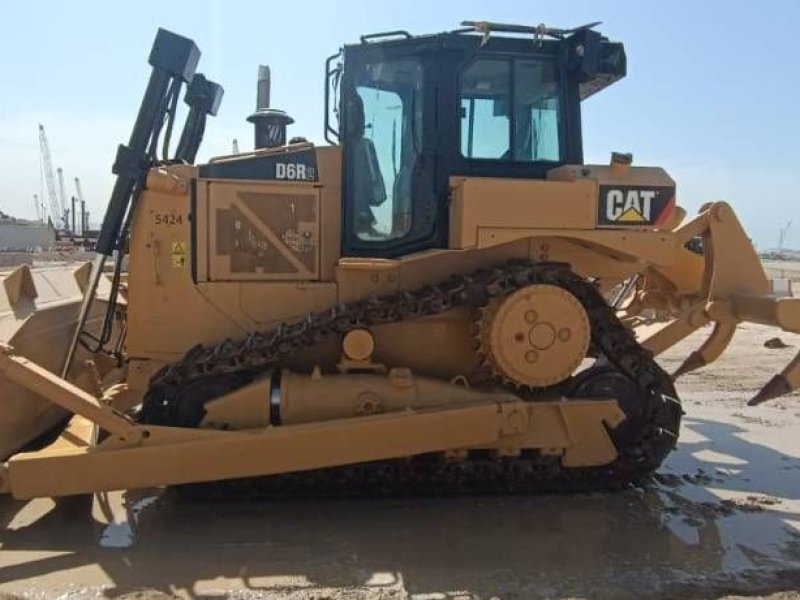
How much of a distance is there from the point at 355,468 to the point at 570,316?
181cm

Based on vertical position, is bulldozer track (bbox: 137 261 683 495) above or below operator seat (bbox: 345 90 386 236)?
below

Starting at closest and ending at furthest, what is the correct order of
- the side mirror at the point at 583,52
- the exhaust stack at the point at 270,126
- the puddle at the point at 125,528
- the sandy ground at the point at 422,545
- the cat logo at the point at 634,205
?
the sandy ground at the point at 422,545 → the puddle at the point at 125,528 → the cat logo at the point at 634,205 → the side mirror at the point at 583,52 → the exhaust stack at the point at 270,126

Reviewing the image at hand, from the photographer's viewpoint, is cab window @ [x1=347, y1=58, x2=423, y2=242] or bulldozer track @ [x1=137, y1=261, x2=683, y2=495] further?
cab window @ [x1=347, y1=58, x2=423, y2=242]

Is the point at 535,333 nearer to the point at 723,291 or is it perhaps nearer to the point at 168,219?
the point at 723,291

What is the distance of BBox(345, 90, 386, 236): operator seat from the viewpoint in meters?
5.32

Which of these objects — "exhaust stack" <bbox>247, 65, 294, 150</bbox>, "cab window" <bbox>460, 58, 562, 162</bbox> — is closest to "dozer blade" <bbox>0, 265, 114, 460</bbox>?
"exhaust stack" <bbox>247, 65, 294, 150</bbox>

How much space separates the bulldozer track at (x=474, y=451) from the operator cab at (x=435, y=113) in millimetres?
543

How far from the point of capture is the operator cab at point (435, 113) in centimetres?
531

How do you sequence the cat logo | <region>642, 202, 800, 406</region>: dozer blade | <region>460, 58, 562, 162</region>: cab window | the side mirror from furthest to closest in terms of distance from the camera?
<region>642, 202, 800, 406</region>: dozer blade < <region>460, 58, 562, 162</region>: cab window < the side mirror < the cat logo

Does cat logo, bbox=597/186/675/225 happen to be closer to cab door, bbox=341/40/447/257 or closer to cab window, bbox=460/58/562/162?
cab window, bbox=460/58/562/162

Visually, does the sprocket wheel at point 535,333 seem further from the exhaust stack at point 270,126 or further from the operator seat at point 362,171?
the exhaust stack at point 270,126

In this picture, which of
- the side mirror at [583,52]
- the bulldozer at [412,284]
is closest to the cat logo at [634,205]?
the bulldozer at [412,284]

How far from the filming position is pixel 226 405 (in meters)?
4.93

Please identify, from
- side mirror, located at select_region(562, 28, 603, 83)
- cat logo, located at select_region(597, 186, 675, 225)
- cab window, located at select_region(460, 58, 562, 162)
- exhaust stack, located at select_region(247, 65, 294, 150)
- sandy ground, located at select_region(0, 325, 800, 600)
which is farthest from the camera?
exhaust stack, located at select_region(247, 65, 294, 150)
